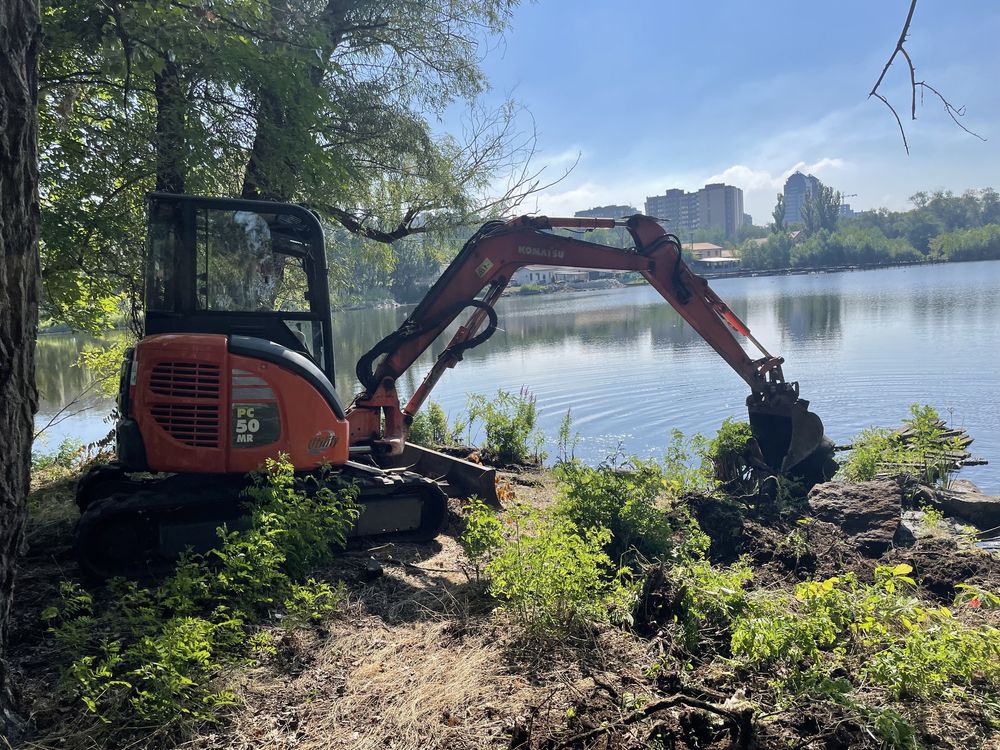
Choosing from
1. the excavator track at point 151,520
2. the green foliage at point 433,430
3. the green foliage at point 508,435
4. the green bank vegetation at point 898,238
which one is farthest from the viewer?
the green bank vegetation at point 898,238

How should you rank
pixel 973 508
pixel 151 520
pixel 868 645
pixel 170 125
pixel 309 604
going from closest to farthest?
pixel 868 645
pixel 309 604
pixel 151 520
pixel 170 125
pixel 973 508

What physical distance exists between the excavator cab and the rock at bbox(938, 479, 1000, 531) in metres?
6.17

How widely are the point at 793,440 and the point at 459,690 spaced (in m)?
5.99

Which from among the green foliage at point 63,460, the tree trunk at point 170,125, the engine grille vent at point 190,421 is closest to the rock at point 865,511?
the engine grille vent at point 190,421

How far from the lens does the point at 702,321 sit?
772cm

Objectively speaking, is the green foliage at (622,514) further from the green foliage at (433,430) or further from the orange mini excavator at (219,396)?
the green foliage at (433,430)

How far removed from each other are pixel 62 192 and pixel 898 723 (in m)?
7.64

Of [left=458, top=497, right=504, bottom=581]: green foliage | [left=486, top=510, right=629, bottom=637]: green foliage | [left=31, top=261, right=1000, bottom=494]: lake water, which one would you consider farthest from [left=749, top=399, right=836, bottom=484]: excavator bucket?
[left=486, top=510, right=629, bottom=637]: green foliage

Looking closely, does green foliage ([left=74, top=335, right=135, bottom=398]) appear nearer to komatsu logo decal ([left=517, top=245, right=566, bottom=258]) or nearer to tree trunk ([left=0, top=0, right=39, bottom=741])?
komatsu logo decal ([left=517, top=245, right=566, bottom=258])

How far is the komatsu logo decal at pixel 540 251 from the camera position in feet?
23.1

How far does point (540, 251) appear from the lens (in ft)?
23.5

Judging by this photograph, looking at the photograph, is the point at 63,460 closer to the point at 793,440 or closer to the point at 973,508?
the point at 793,440

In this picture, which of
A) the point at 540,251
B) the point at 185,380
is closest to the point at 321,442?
the point at 185,380

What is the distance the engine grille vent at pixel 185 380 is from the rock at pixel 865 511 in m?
5.14
